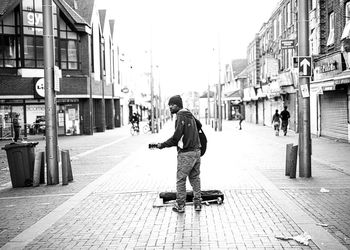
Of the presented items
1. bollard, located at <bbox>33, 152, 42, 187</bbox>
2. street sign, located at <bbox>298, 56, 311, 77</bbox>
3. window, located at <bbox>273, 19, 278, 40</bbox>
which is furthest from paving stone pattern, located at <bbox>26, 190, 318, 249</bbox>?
window, located at <bbox>273, 19, 278, 40</bbox>

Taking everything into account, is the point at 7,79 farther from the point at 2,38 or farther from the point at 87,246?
the point at 87,246

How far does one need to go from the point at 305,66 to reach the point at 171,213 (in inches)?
214

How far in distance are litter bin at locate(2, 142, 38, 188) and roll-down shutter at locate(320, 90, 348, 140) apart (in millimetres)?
15018

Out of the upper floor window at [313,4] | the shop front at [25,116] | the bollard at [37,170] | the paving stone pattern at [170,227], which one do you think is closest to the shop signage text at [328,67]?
the upper floor window at [313,4]

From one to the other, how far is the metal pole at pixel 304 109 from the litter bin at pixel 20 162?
6.41m

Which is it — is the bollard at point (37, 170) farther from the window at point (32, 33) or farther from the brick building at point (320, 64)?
the window at point (32, 33)

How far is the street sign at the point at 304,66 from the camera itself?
1090cm

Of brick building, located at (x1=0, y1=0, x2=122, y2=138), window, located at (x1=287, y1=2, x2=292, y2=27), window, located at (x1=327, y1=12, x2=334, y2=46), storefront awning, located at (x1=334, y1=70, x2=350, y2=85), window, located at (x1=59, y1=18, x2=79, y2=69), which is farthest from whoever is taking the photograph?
window, located at (x1=287, y1=2, x2=292, y2=27)

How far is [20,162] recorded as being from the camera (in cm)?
1079

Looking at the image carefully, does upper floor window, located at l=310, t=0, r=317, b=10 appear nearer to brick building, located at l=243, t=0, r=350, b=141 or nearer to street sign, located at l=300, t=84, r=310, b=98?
brick building, located at l=243, t=0, r=350, b=141

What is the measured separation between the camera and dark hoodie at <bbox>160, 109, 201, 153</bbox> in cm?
734

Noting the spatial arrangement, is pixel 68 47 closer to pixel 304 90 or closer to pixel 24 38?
pixel 24 38

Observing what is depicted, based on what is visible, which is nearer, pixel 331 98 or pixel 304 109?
pixel 304 109

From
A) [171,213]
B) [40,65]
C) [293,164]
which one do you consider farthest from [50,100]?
[40,65]
